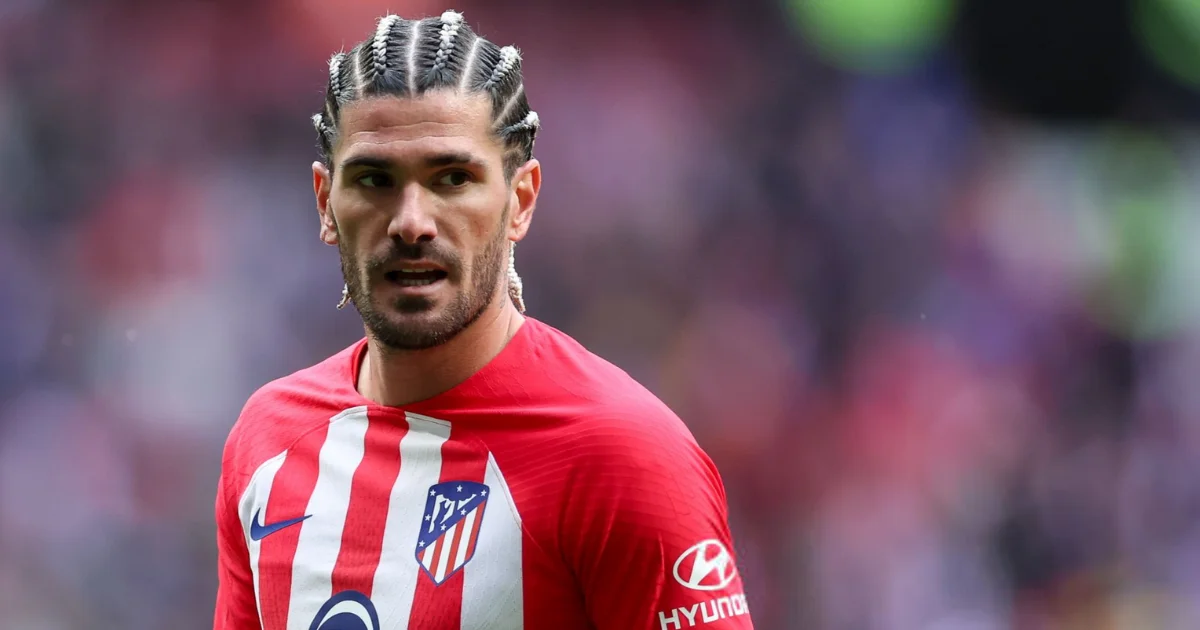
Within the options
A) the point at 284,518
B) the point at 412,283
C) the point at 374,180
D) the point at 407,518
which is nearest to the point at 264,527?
the point at 284,518

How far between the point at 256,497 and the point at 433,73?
78 centimetres

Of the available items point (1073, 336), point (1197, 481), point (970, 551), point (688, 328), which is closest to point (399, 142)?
point (688, 328)

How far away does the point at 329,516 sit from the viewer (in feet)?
6.57

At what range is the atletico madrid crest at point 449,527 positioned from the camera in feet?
6.13

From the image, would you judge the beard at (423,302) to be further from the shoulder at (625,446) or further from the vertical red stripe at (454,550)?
the vertical red stripe at (454,550)

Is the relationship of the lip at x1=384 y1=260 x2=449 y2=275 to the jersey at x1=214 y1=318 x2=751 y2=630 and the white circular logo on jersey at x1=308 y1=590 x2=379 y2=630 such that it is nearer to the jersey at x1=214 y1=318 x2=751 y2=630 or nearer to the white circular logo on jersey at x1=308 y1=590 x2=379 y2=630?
the jersey at x1=214 y1=318 x2=751 y2=630

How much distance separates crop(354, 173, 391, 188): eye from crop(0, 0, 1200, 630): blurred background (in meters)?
3.04

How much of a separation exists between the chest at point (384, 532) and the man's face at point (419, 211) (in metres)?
0.19

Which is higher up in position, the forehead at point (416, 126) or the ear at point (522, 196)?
the forehead at point (416, 126)

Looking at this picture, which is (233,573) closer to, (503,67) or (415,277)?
(415,277)

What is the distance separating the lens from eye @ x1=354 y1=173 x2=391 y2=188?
6.36 ft

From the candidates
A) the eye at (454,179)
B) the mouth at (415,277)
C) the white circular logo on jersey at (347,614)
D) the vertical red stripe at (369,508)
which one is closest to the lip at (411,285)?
the mouth at (415,277)

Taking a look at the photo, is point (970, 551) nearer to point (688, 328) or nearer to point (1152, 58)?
point (688, 328)

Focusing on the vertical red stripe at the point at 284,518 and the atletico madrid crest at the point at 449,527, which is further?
the vertical red stripe at the point at 284,518
